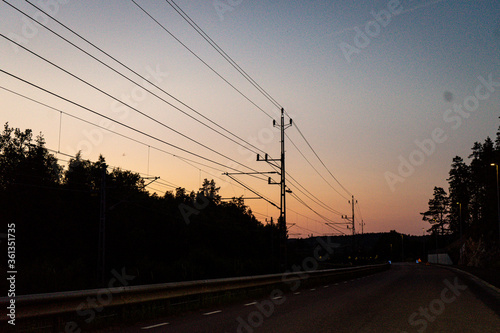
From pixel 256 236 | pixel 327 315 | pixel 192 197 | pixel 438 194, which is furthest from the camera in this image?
pixel 438 194

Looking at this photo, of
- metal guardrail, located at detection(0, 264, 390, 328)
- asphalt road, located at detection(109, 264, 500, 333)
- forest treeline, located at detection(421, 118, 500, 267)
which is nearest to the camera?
metal guardrail, located at detection(0, 264, 390, 328)

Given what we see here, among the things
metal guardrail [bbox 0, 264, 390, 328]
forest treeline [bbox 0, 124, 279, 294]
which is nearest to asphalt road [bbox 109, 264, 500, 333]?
metal guardrail [bbox 0, 264, 390, 328]

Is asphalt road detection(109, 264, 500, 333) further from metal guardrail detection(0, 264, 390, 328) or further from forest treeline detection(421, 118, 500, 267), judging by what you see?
forest treeline detection(421, 118, 500, 267)

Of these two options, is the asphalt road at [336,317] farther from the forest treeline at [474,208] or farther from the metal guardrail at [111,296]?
the forest treeline at [474,208]

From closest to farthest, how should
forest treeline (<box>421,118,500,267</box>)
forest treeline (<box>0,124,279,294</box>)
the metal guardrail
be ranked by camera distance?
the metal guardrail → forest treeline (<box>0,124,279,294</box>) → forest treeline (<box>421,118,500,267</box>)

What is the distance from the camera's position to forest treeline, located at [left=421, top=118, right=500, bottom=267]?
80.2m

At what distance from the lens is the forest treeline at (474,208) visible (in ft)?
263

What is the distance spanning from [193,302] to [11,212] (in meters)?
51.4

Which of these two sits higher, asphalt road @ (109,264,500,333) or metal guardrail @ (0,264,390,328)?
metal guardrail @ (0,264,390,328)

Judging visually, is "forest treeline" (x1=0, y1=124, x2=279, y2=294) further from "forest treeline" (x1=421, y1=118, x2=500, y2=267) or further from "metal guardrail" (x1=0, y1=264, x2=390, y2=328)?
"forest treeline" (x1=421, y1=118, x2=500, y2=267)

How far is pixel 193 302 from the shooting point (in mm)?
15250

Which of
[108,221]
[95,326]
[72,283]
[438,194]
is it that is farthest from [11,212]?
[438,194]

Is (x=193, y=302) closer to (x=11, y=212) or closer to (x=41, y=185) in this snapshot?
(x=11, y=212)

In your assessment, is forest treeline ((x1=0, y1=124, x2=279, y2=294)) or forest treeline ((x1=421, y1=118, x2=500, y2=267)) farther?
forest treeline ((x1=421, y1=118, x2=500, y2=267))
